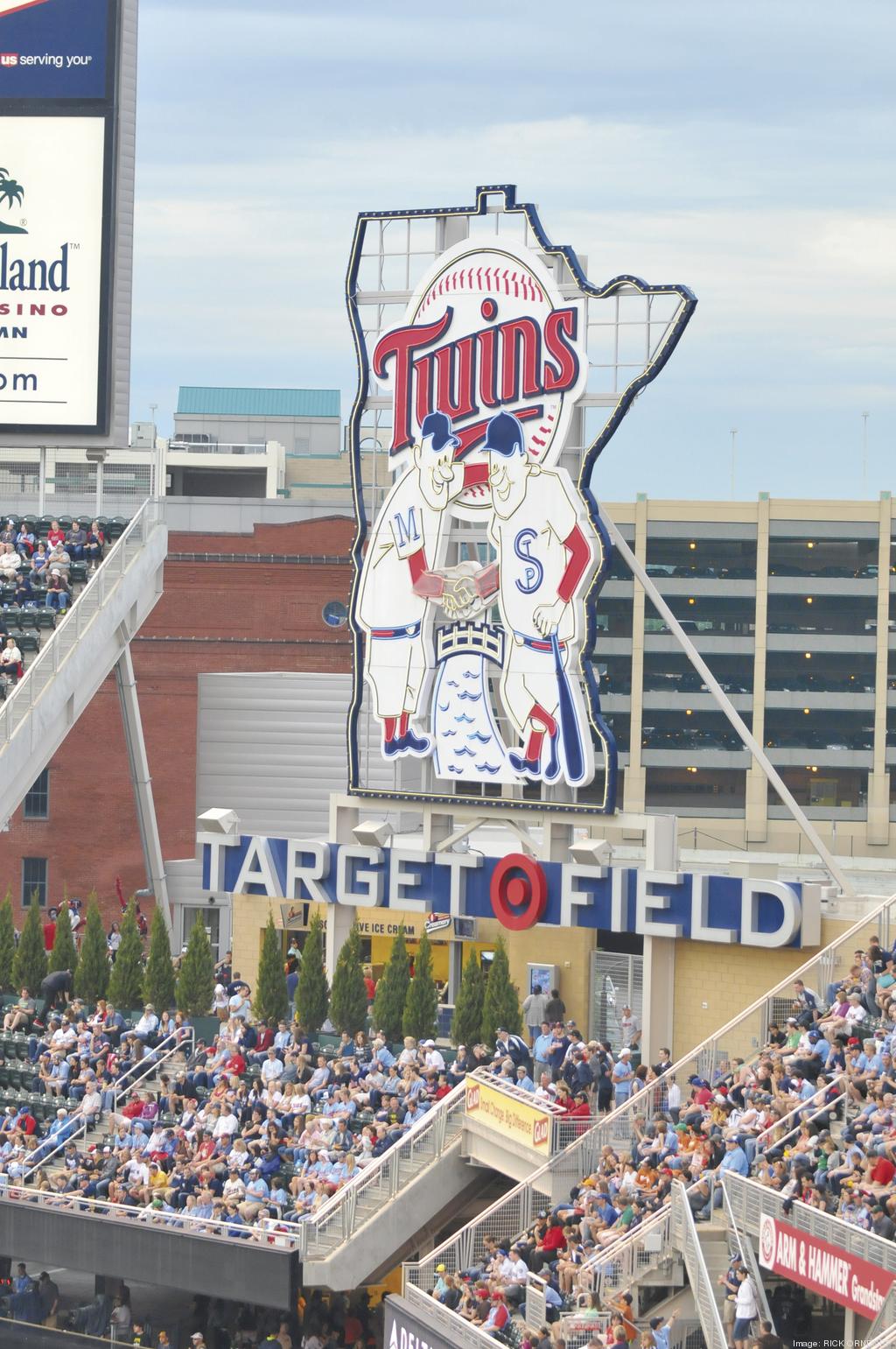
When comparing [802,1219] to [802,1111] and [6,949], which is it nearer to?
[802,1111]

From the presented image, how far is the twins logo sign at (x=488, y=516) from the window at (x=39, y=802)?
83.9 ft

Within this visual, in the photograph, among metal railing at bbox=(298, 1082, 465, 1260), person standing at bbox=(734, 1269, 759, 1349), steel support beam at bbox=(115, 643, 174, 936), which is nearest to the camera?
person standing at bbox=(734, 1269, 759, 1349)

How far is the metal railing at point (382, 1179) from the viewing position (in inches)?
1367

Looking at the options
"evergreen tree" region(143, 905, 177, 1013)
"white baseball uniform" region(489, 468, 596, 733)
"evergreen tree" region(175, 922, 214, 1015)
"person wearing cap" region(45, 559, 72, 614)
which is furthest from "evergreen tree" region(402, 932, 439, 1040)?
"person wearing cap" region(45, 559, 72, 614)

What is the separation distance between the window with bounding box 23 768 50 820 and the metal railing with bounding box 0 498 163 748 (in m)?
16.2

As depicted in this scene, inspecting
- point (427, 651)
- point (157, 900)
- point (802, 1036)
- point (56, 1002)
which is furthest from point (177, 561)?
point (802, 1036)

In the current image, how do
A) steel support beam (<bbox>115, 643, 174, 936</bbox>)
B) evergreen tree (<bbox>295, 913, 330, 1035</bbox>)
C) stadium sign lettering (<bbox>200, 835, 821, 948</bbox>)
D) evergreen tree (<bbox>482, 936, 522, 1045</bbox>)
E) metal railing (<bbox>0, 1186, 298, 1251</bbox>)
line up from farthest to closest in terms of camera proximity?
steel support beam (<bbox>115, 643, 174, 936</bbox>)
evergreen tree (<bbox>295, 913, 330, 1035</bbox>)
evergreen tree (<bbox>482, 936, 522, 1045</bbox>)
stadium sign lettering (<bbox>200, 835, 821, 948</bbox>)
metal railing (<bbox>0, 1186, 298, 1251</bbox>)

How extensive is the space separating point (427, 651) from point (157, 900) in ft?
39.3

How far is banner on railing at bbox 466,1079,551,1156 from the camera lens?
33.8 m

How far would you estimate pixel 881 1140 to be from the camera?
2722cm

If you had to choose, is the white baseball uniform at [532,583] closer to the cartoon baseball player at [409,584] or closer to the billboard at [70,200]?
the cartoon baseball player at [409,584]

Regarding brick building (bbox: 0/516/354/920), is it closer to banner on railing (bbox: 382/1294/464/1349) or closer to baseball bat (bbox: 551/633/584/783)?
baseball bat (bbox: 551/633/584/783)

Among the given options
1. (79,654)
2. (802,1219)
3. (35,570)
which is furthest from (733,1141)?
(35,570)

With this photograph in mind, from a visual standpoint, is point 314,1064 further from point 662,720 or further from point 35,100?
point 662,720
